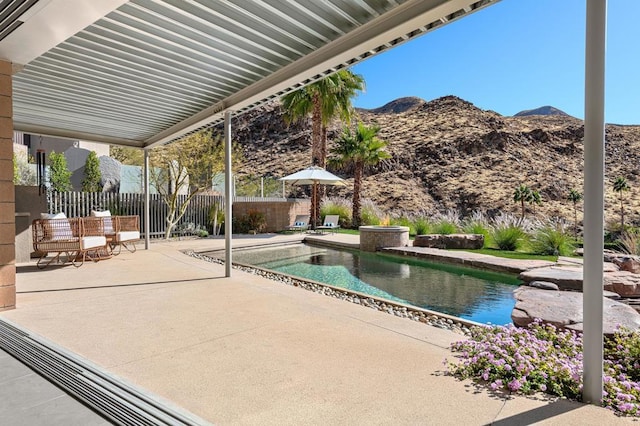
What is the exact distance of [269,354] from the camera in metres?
2.83

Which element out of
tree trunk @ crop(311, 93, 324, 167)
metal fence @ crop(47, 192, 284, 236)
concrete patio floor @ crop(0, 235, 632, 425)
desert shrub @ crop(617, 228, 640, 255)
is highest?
tree trunk @ crop(311, 93, 324, 167)

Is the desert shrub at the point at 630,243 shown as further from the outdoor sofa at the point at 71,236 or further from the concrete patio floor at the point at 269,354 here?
the outdoor sofa at the point at 71,236

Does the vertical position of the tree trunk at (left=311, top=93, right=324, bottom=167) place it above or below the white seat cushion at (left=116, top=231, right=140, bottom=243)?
above

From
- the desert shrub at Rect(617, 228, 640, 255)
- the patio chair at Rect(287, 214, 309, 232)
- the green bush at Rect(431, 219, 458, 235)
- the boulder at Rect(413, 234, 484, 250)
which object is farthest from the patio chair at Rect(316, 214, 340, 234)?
the desert shrub at Rect(617, 228, 640, 255)

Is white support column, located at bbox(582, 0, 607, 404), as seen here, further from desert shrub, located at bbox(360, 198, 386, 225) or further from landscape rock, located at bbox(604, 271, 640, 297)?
desert shrub, located at bbox(360, 198, 386, 225)

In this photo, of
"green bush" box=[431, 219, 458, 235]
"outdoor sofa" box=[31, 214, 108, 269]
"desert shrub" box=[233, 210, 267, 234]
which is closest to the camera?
"outdoor sofa" box=[31, 214, 108, 269]

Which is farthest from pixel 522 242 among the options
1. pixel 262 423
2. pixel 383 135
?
pixel 383 135

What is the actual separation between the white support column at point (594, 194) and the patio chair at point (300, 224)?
41.5 feet

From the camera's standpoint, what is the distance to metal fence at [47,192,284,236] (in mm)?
10234

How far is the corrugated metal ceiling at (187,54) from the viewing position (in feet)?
11.2

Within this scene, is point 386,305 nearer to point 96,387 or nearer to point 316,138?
point 96,387

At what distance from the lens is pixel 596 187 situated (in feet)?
6.88

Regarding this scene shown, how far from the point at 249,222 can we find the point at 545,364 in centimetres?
1254

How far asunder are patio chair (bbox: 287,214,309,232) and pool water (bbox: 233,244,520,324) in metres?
4.26
